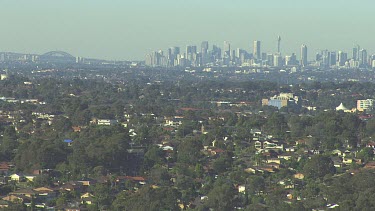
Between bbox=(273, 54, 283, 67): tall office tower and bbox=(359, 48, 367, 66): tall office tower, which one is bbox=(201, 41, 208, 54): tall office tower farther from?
bbox=(359, 48, 367, 66): tall office tower

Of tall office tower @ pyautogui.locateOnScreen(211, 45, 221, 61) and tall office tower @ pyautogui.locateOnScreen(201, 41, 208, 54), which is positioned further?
tall office tower @ pyautogui.locateOnScreen(201, 41, 208, 54)

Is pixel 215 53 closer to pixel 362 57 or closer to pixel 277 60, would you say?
pixel 277 60

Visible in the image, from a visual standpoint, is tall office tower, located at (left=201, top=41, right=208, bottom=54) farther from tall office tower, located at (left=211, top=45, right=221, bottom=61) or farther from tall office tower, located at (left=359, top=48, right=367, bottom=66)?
tall office tower, located at (left=359, top=48, right=367, bottom=66)

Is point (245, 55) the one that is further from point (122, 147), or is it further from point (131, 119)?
point (122, 147)

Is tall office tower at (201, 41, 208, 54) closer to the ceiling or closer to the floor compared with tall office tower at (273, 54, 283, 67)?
closer to the ceiling

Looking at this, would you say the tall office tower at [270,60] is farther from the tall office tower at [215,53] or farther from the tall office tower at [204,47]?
the tall office tower at [204,47]

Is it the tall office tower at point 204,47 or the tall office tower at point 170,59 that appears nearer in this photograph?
the tall office tower at point 170,59

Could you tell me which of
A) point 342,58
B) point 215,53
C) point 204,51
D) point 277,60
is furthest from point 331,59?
point 204,51

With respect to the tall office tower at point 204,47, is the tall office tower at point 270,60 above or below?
below
